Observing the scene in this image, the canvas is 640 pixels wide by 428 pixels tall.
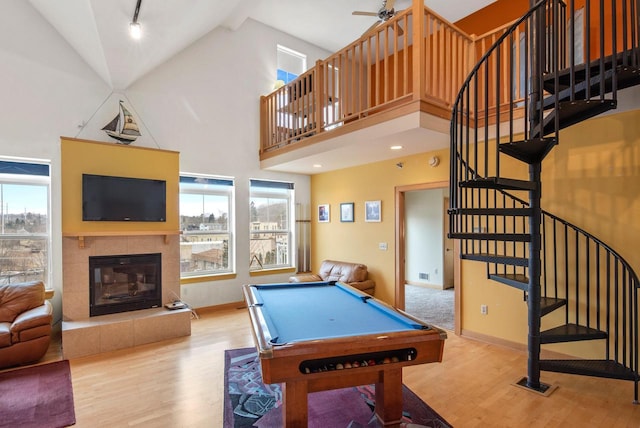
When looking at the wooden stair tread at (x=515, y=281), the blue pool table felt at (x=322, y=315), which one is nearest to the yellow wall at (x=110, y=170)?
the blue pool table felt at (x=322, y=315)

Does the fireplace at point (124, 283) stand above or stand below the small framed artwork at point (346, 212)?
below

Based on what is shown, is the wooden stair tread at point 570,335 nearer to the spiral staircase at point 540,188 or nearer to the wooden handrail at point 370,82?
the spiral staircase at point 540,188

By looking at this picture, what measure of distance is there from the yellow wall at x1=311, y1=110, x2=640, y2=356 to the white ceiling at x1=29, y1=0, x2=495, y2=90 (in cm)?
271

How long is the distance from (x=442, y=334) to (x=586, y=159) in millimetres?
2692

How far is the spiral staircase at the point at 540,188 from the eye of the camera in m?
2.47

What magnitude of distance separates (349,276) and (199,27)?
4.35 metres

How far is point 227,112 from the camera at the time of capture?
5629 millimetres

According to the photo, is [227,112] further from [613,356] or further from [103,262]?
[613,356]

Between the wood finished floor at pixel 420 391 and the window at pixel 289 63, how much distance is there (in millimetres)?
5198

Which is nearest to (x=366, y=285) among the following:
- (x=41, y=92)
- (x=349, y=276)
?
(x=349, y=276)

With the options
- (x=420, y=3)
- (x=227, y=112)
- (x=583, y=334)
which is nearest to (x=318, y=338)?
(x=583, y=334)

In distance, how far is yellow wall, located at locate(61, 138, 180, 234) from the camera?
3.90m

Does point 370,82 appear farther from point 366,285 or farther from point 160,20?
point 366,285

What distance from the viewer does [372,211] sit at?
220 inches
